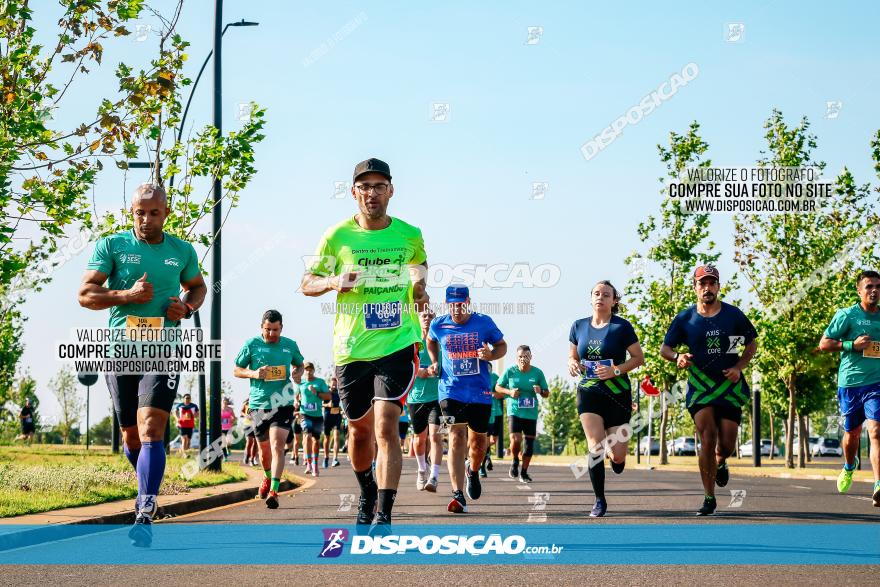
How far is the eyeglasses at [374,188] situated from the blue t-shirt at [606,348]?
4.38 metres

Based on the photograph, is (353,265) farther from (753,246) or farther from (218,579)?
(753,246)

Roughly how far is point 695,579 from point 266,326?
25.0 feet

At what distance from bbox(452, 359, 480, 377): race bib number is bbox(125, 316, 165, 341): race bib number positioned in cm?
469

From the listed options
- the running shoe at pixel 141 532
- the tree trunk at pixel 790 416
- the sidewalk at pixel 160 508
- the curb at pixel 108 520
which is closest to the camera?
the running shoe at pixel 141 532

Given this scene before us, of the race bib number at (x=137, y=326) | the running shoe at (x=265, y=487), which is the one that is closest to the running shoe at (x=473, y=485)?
the running shoe at (x=265, y=487)

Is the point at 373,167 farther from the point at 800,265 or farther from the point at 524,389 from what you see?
the point at 800,265

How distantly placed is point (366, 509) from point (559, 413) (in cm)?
10329

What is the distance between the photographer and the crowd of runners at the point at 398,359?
7871 mm

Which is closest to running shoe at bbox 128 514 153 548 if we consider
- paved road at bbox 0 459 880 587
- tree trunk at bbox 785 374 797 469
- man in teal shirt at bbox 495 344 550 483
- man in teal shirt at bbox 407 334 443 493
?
paved road at bbox 0 459 880 587

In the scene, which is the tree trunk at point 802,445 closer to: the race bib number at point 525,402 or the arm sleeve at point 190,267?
the race bib number at point 525,402

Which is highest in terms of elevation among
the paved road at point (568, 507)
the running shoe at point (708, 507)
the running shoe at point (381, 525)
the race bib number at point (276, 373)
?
the race bib number at point (276, 373)

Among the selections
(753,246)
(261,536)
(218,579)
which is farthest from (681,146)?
(218,579)

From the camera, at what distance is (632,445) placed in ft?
353

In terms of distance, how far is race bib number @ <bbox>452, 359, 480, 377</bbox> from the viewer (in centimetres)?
1273
